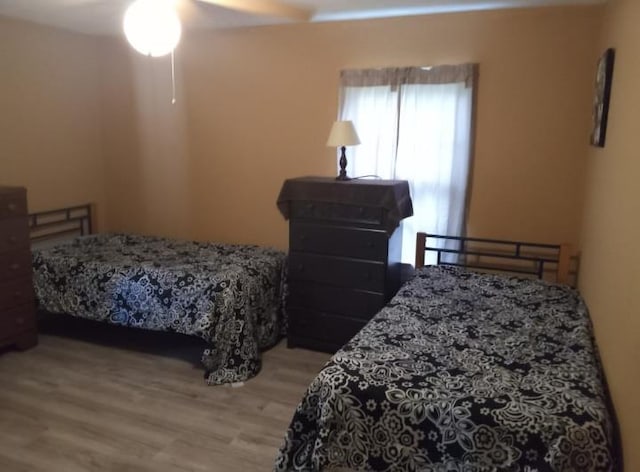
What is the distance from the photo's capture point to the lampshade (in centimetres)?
341

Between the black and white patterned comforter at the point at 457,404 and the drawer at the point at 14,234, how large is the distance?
2495mm

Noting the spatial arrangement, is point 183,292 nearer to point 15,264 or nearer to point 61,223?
point 15,264

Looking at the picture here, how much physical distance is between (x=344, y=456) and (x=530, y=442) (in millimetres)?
646

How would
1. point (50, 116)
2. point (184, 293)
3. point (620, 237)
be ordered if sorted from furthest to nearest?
1. point (50, 116)
2. point (184, 293)
3. point (620, 237)

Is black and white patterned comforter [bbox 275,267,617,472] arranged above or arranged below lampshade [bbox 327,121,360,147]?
below

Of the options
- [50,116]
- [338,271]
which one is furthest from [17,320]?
[338,271]

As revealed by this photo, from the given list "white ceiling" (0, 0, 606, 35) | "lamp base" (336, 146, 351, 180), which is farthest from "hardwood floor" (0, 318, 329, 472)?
"white ceiling" (0, 0, 606, 35)

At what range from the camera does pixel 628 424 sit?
5.18 ft

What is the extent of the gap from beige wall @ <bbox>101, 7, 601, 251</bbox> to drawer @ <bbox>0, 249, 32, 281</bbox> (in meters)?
1.22

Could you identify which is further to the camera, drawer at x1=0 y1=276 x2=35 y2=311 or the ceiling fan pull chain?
the ceiling fan pull chain

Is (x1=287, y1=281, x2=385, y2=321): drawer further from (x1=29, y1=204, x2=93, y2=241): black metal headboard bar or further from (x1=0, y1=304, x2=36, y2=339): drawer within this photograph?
(x1=29, y1=204, x2=93, y2=241): black metal headboard bar

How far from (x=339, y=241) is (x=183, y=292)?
106cm

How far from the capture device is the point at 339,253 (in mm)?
3428

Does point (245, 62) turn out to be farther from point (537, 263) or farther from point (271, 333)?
point (537, 263)
